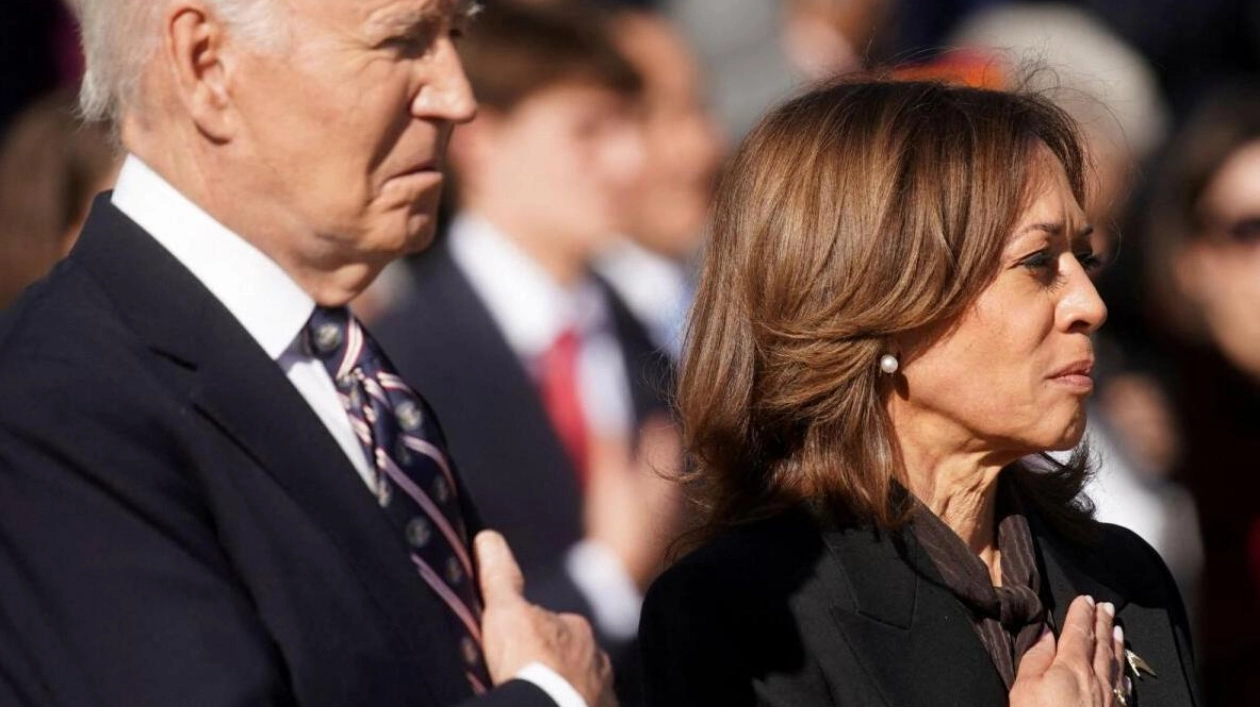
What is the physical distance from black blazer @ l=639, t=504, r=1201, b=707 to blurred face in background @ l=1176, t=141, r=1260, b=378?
222 centimetres

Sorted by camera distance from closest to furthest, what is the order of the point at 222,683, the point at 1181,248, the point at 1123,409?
the point at 222,683, the point at 1181,248, the point at 1123,409

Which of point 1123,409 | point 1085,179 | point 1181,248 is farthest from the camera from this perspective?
point 1123,409

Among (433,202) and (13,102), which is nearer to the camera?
(433,202)

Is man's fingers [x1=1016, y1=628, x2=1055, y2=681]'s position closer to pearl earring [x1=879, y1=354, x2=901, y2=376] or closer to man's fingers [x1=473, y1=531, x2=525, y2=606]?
pearl earring [x1=879, y1=354, x2=901, y2=376]

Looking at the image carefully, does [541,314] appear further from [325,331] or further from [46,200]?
[325,331]

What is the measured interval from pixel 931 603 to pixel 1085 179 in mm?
674

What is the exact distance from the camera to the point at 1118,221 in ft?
19.4

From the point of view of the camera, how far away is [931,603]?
2.90 m

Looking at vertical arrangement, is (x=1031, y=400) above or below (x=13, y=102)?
above

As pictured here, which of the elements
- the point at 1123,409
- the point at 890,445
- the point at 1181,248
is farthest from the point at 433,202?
the point at 1123,409

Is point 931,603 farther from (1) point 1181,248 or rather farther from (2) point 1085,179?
(1) point 1181,248

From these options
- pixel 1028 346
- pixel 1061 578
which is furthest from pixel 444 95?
pixel 1061 578

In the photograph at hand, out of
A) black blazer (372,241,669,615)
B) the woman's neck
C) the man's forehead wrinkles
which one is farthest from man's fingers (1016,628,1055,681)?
black blazer (372,241,669,615)

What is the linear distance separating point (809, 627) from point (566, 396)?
2.13m
